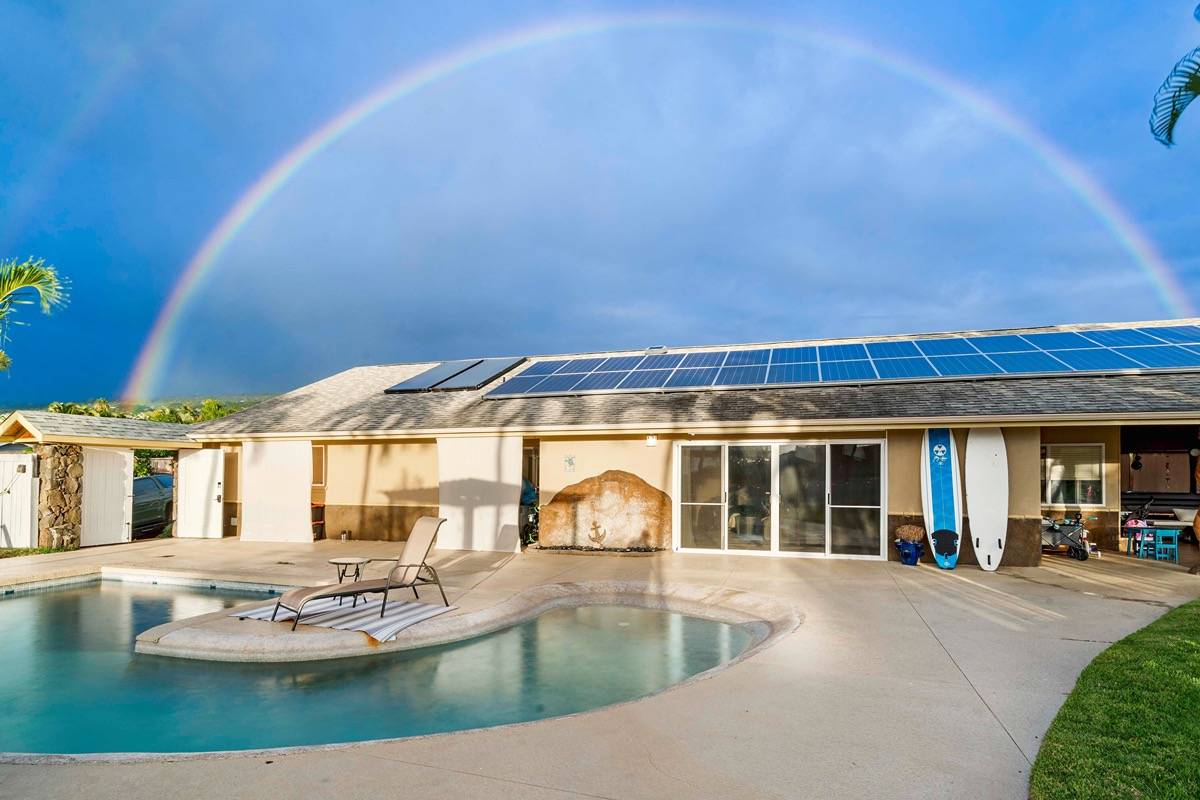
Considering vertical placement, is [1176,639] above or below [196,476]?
below

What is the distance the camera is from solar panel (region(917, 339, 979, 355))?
14.8 metres

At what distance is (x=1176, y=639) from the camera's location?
670cm

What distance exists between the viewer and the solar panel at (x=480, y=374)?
685 inches

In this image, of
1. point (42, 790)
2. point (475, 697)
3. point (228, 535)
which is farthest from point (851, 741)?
point (228, 535)

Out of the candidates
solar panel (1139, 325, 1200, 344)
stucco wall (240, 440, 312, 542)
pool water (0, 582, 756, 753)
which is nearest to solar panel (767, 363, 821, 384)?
pool water (0, 582, 756, 753)

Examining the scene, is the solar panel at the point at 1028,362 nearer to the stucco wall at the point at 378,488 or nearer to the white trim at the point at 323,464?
the stucco wall at the point at 378,488

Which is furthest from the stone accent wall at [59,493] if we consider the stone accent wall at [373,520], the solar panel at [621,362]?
the solar panel at [621,362]

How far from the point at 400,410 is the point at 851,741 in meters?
13.3

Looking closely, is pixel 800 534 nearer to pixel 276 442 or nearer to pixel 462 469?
pixel 462 469

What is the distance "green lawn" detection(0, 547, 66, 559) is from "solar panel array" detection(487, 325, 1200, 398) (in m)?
9.67

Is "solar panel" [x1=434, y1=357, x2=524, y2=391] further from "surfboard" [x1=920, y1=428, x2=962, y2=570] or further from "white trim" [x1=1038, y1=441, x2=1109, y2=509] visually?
"white trim" [x1=1038, y1=441, x2=1109, y2=509]

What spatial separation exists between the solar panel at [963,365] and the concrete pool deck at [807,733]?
16.4 feet

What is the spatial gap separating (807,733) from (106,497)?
1672 centimetres

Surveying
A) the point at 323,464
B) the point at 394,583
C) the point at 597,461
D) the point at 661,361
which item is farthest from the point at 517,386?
the point at 394,583
